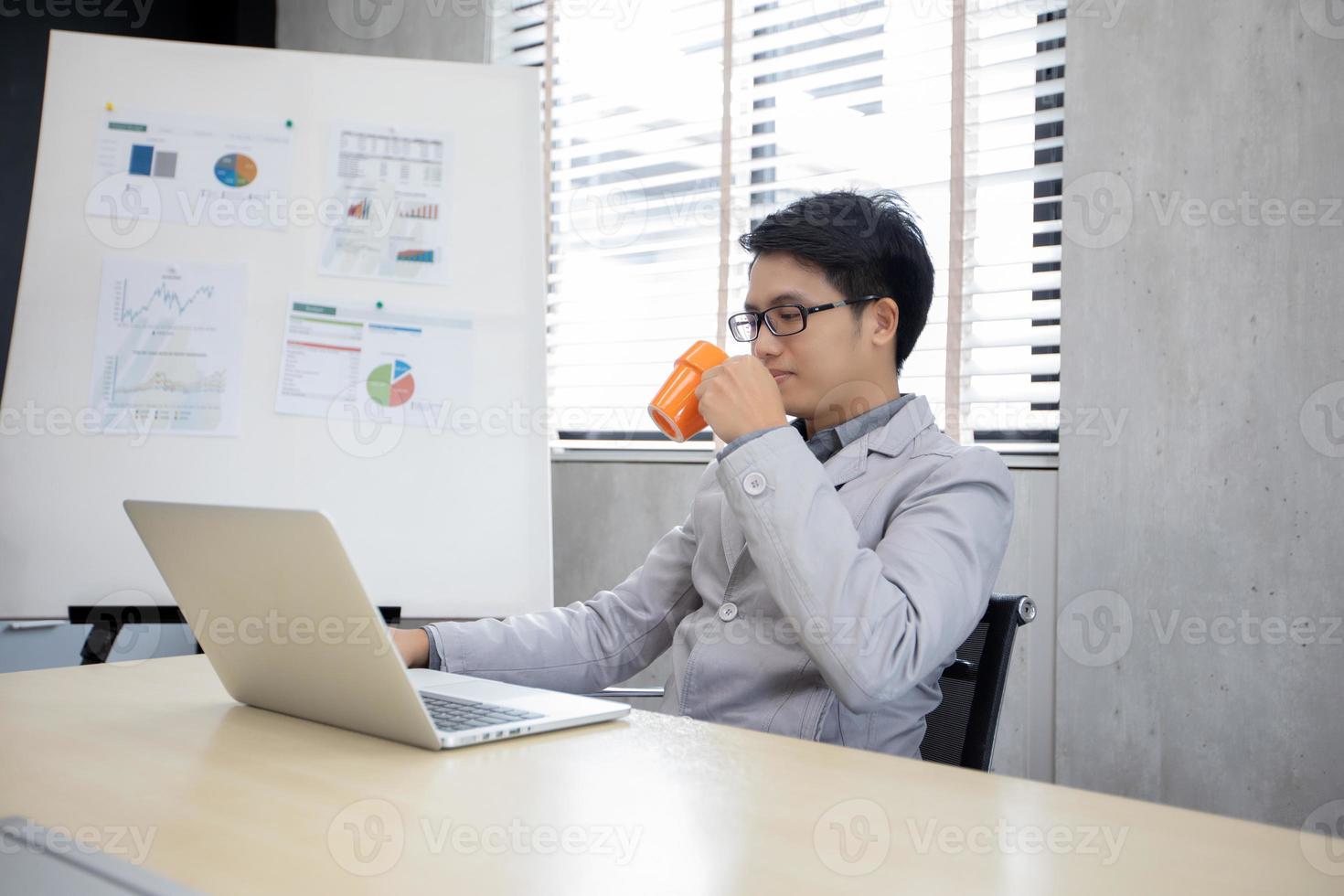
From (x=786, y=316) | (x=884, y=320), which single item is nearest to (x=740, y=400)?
(x=786, y=316)

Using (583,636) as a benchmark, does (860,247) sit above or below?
above

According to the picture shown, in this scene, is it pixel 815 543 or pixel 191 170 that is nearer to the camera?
pixel 815 543

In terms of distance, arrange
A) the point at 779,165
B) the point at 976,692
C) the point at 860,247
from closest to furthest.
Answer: the point at 976,692 < the point at 860,247 < the point at 779,165

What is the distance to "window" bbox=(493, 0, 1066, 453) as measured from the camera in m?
2.32

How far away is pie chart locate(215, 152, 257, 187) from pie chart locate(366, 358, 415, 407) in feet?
1.64

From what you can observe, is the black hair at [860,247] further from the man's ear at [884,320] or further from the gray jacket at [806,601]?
the gray jacket at [806,601]

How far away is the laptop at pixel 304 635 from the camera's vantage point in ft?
3.02

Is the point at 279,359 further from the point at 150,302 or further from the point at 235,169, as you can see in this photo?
the point at 235,169

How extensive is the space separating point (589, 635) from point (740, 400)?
1.50 feet

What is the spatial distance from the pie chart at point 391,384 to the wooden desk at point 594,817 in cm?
135

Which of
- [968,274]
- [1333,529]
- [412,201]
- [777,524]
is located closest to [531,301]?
[412,201]

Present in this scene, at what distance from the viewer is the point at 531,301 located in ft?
8.20

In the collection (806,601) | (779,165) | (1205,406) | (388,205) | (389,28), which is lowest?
(806,601)

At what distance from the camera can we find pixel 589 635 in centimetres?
160
